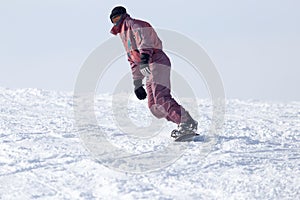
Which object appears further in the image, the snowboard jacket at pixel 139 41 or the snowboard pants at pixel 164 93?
the snowboard pants at pixel 164 93

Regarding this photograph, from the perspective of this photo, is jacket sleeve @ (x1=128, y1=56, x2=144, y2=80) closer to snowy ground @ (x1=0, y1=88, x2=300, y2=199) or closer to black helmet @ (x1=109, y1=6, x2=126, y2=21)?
black helmet @ (x1=109, y1=6, x2=126, y2=21)

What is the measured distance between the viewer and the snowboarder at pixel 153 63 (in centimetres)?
699

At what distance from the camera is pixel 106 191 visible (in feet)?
16.6

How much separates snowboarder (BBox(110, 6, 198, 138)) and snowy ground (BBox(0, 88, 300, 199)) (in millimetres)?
331

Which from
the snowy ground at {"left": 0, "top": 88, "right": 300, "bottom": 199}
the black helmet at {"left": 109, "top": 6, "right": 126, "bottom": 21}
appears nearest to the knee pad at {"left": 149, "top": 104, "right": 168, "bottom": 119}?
the snowy ground at {"left": 0, "top": 88, "right": 300, "bottom": 199}

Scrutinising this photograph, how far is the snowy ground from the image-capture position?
505cm

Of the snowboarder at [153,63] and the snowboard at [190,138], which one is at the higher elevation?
the snowboarder at [153,63]

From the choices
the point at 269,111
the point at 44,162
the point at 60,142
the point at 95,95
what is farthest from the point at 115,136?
the point at 95,95

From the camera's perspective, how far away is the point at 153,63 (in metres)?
7.11

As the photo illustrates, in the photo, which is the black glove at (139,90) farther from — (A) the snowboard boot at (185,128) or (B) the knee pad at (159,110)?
(A) the snowboard boot at (185,128)

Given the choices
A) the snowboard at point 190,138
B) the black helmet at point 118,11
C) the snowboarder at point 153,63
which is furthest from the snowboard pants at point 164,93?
the black helmet at point 118,11

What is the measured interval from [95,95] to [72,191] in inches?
287

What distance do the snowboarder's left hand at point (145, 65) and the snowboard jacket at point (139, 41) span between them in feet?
0.15

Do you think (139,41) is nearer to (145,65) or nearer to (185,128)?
(145,65)
